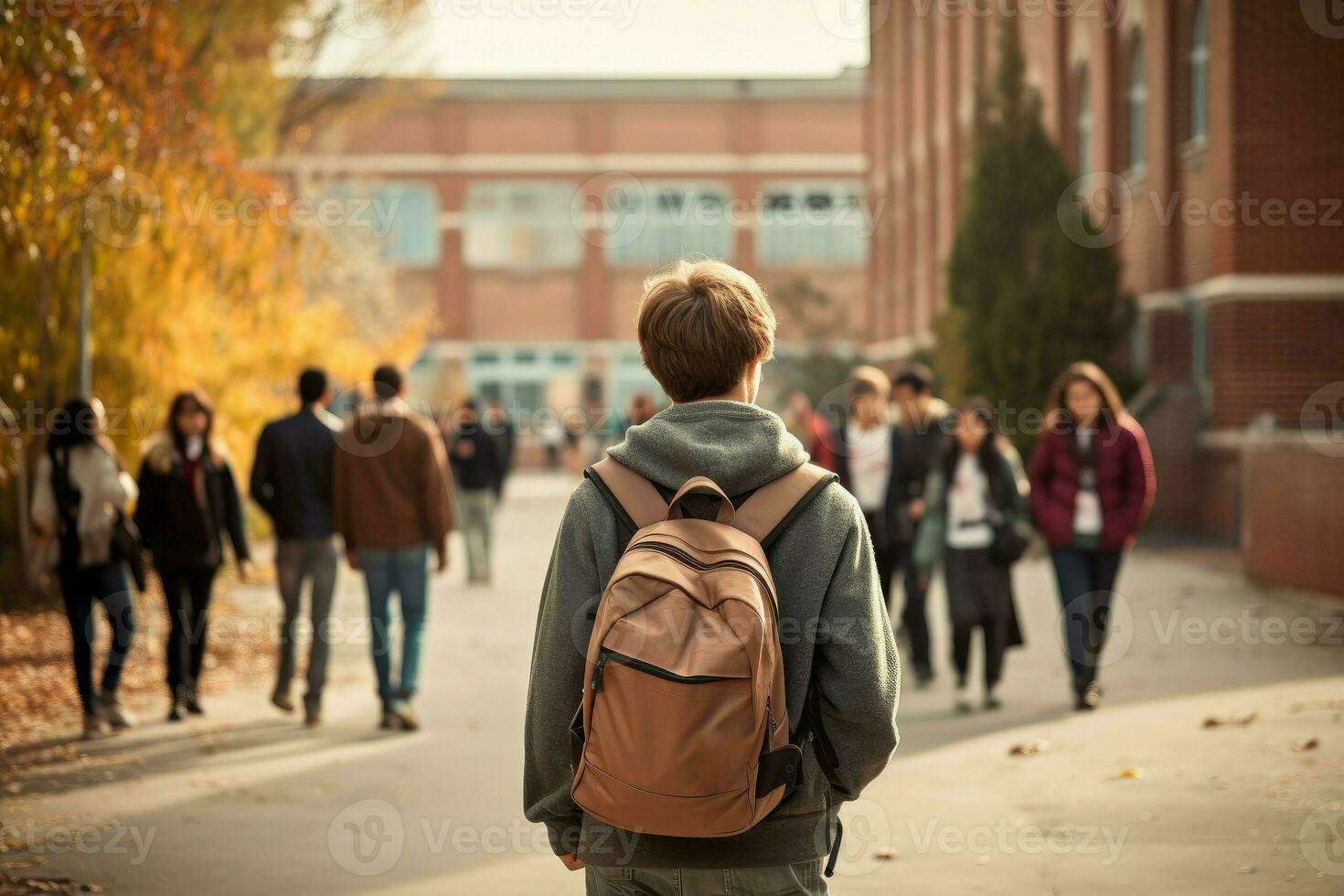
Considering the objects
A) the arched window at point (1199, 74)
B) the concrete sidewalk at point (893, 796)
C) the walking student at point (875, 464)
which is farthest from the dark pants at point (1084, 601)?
the arched window at point (1199, 74)

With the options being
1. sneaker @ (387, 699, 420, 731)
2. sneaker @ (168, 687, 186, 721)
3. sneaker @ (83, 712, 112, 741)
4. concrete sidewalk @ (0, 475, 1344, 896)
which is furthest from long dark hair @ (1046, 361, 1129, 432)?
sneaker @ (83, 712, 112, 741)

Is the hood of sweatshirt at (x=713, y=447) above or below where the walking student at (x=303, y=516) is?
above

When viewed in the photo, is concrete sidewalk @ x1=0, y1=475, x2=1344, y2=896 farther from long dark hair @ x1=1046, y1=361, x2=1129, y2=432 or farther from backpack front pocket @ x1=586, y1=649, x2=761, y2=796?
backpack front pocket @ x1=586, y1=649, x2=761, y2=796

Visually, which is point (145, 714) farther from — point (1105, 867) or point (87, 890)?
point (1105, 867)

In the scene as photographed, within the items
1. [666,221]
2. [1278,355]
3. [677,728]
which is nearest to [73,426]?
[677,728]

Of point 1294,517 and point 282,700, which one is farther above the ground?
point 1294,517

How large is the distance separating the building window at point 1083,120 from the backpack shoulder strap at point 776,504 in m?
23.3

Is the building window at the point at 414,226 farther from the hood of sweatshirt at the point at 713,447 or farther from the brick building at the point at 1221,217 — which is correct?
the hood of sweatshirt at the point at 713,447

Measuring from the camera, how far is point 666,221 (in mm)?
54844

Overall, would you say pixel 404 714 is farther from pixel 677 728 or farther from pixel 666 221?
pixel 666 221

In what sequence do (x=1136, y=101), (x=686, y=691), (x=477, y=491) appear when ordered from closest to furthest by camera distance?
(x=686, y=691), (x=477, y=491), (x=1136, y=101)

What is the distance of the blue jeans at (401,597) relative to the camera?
8.77m

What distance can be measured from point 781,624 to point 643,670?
32 centimetres

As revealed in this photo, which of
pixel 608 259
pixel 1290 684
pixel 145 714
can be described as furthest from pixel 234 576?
pixel 608 259
